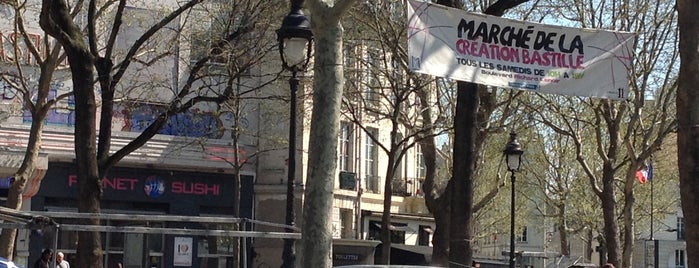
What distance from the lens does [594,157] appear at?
4509 centimetres

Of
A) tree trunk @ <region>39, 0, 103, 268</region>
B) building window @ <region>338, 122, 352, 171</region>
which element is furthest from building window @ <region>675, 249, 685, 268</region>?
tree trunk @ <region>39, 0, 103, 268</region>

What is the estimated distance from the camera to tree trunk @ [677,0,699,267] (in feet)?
34.8

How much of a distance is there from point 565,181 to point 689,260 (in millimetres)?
38922

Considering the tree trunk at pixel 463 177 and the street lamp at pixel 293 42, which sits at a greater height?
the street lamp at pixel 293 42

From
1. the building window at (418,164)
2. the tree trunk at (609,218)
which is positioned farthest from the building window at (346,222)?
the tree trunk at (609,218)

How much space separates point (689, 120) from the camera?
10828mm

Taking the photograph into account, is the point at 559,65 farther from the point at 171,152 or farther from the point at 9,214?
the point at 171,152

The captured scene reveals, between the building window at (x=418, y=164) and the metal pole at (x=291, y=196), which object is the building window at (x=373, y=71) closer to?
the building window at (x=418, y=164)

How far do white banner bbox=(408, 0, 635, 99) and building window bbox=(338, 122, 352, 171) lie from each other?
2405cm

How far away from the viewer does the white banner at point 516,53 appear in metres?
12.1

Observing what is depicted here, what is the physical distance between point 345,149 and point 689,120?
27.2 meters

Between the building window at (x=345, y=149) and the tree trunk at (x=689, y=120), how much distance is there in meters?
26.4

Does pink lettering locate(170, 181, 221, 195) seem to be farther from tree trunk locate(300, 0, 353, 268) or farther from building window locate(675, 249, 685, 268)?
building window locate(675, 249, 685, 268)

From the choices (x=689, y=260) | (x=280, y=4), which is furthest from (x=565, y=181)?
(x=689, y=260)
